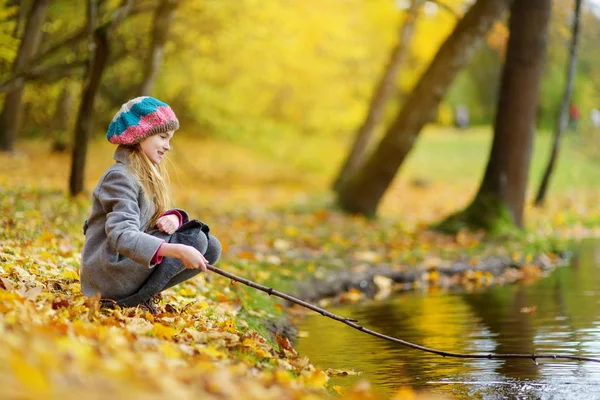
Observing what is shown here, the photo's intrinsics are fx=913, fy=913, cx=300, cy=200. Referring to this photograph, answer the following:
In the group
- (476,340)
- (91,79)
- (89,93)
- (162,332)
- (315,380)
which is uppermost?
(91,79)

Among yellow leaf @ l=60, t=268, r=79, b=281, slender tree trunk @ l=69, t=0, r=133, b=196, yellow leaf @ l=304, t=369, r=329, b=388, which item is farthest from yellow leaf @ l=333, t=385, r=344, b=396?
slender tree trunk @ l=69, t=0, r=133, b=196

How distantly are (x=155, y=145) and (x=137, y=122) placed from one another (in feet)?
0.63

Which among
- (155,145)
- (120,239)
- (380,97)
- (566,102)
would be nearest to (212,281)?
(155,145)

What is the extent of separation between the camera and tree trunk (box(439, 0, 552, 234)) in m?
12.9

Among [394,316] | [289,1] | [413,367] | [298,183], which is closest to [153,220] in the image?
[413,367]

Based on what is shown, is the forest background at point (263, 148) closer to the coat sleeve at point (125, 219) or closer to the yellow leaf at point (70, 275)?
the yellow leaf at point (70, 275)

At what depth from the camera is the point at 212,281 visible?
7602mm

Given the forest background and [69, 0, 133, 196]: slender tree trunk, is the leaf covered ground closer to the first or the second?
the forest background

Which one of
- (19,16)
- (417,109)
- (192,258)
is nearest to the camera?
(192,258)

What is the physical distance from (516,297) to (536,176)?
22424 mm

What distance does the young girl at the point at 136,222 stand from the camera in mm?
4875

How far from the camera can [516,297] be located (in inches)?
354

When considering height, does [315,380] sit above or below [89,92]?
below

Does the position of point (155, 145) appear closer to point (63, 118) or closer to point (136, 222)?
point (136, 222)
